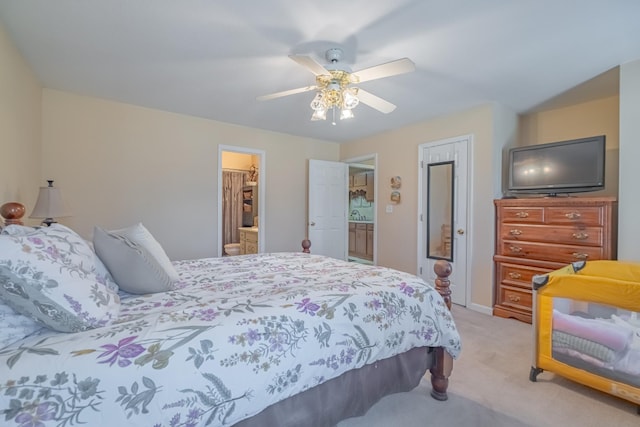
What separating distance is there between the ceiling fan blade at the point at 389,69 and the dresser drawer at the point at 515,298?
2.65 m

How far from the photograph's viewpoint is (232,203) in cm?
663

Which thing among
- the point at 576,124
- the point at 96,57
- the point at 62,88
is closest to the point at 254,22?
the point at 96,57

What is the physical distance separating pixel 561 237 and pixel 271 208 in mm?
3622

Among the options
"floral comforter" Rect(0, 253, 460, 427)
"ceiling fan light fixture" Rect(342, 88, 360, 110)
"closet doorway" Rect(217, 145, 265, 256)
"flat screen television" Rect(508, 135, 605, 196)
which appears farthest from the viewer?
"closet doorway" Rect(217, 145, 265, 256)

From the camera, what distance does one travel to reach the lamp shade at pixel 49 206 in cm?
250

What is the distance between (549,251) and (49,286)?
379 centimetres

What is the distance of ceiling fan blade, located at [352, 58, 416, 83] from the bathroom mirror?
2.17 meters

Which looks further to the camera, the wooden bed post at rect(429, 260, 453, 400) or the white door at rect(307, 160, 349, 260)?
the white door at rect(307, 160, 349, 260)

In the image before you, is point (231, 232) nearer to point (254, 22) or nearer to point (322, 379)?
point (254, 22)

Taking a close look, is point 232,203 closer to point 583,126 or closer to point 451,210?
point 451,210

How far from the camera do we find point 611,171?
320cm

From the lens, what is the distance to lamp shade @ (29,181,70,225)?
2.50m

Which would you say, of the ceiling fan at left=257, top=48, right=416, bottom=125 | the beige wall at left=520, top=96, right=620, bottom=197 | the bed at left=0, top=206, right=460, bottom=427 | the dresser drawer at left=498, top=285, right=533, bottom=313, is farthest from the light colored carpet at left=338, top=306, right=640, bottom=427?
the beige wall at left=520, top=96, right=620, bottom=197

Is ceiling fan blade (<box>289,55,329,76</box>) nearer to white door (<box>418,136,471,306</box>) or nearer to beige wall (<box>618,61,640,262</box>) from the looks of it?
white door (<box>418,136,471,306</box>)
